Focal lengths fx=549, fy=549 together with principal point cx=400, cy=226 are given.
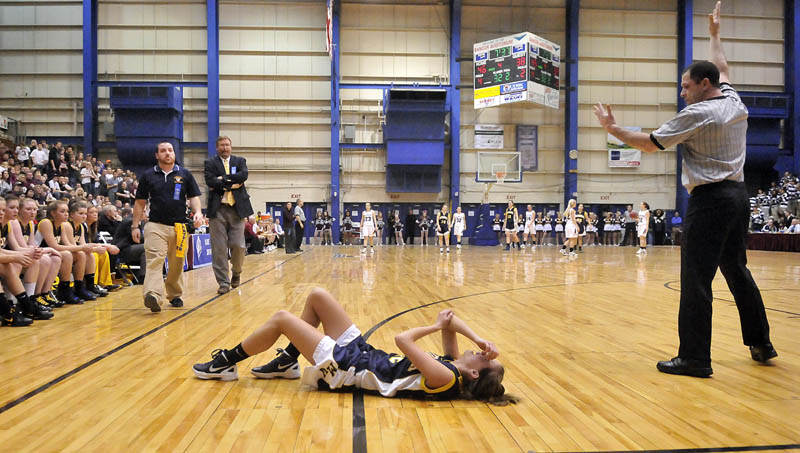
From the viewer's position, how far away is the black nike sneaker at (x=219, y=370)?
291 centimetres

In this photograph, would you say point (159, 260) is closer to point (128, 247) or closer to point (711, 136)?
point (128, 247)

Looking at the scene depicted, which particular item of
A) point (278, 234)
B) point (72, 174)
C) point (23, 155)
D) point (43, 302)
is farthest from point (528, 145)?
point (43, 302)

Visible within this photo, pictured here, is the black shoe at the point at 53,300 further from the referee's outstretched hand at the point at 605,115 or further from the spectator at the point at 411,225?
the spectator at the point at 411,225

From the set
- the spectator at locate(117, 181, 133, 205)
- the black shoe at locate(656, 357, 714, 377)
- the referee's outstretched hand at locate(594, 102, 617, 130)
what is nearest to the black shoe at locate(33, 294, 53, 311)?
the referee's outstretched hand at locate(594, 102, 617, 130)

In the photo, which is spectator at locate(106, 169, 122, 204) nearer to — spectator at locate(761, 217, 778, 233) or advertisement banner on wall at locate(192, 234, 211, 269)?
advertisement banner on wall at locate(192, 234, 211, 269)

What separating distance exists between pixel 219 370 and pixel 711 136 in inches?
116

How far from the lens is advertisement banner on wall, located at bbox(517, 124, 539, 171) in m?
26.1

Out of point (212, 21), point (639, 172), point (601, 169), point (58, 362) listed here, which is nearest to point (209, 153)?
point (212, 21)

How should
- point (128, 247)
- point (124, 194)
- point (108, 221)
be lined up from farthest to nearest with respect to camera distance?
point (124, 194) → point (108, 221) → point (128, 247)

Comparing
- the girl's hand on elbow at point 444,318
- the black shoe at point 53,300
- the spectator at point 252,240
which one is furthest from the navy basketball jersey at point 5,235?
the spectator at point 252,240

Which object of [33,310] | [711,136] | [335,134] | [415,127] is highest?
[415,127]

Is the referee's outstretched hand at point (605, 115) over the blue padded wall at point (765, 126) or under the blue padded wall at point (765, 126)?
under

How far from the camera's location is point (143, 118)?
76.0 feet

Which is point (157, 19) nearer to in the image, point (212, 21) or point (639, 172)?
point (212, 21)
